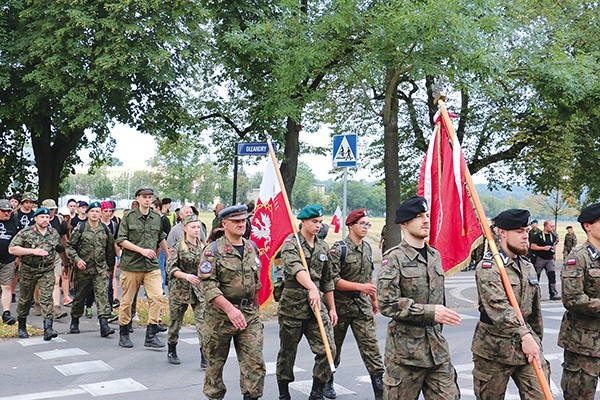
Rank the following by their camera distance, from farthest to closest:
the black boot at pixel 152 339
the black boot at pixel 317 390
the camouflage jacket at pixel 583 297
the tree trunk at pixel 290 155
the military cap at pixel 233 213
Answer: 1. the tree trunk at pixel 290 155
2. the black boot at pixel 152 339
3. the black boot at pixel 317 390
4. the military cap at pixel 233 213
5. the camouflage jacket at pixel 583 297

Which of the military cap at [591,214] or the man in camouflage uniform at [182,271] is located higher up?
the military cap at [591,214]

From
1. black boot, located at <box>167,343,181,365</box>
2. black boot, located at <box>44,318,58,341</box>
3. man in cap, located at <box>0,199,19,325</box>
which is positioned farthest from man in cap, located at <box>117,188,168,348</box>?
man in cap, located at <box>0,199,19,325</box>

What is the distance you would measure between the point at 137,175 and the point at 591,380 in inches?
4272

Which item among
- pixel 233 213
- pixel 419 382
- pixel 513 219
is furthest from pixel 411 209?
pixel 233 213

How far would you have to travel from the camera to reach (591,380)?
546cm

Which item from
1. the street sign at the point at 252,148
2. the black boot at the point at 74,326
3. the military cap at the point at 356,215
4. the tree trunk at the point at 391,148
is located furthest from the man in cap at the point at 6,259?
the tree trunk at the point at 391,148

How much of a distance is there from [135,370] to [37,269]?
2.71 metres

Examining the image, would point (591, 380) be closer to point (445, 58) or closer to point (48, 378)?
point (48, 378)

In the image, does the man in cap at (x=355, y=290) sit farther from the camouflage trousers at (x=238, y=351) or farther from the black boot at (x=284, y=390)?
the camouflage trousers at (x=238, y=351)

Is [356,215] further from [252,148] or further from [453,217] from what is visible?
[252,148]

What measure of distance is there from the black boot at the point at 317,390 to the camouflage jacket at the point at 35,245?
4.84 m

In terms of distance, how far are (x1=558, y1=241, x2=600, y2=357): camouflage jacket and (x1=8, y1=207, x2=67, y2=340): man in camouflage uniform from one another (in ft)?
22.9

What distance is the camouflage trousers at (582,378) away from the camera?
17.9 feet

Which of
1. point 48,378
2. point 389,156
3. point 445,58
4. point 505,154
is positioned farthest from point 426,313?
point 505,154
